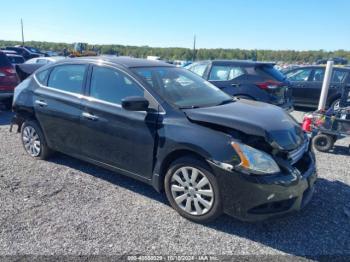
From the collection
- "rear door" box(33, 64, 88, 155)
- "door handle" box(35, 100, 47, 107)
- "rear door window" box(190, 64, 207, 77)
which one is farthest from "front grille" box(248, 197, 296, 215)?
"rear door window" box(190, 64, 207, 77)

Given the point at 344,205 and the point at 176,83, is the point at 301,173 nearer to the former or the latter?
the point at 344,205

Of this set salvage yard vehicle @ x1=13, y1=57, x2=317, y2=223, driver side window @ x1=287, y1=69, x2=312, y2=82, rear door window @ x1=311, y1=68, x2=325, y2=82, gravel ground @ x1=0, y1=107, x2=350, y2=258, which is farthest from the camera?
driver side window @ x1=287, y1=69, x2=312, y2=82

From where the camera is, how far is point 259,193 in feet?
9.96

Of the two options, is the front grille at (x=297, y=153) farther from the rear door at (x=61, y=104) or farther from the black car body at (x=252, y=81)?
the black car body at (x=252, y=81)

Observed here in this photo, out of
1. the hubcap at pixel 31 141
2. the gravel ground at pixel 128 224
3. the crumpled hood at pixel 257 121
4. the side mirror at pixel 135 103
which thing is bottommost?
the gravel ground at pixel 128 224

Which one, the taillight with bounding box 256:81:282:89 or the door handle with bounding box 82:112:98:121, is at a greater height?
the taillight with bounding box 256:81:282:89

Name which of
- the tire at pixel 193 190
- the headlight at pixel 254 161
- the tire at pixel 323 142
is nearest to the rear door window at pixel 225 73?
the tire at pixel 323 142

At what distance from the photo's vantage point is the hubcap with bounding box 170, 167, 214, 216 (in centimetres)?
333

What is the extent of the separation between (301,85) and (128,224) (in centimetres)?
893

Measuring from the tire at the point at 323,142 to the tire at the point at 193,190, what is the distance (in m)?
3.76

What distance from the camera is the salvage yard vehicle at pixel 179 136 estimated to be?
313 cm

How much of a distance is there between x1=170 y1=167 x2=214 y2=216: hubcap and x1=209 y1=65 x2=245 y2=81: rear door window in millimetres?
4962

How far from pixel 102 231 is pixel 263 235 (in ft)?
5.43

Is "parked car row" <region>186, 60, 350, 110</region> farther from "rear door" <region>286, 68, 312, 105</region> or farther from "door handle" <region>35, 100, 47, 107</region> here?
"door handle" <region>35, 100, 47, 107</region>
